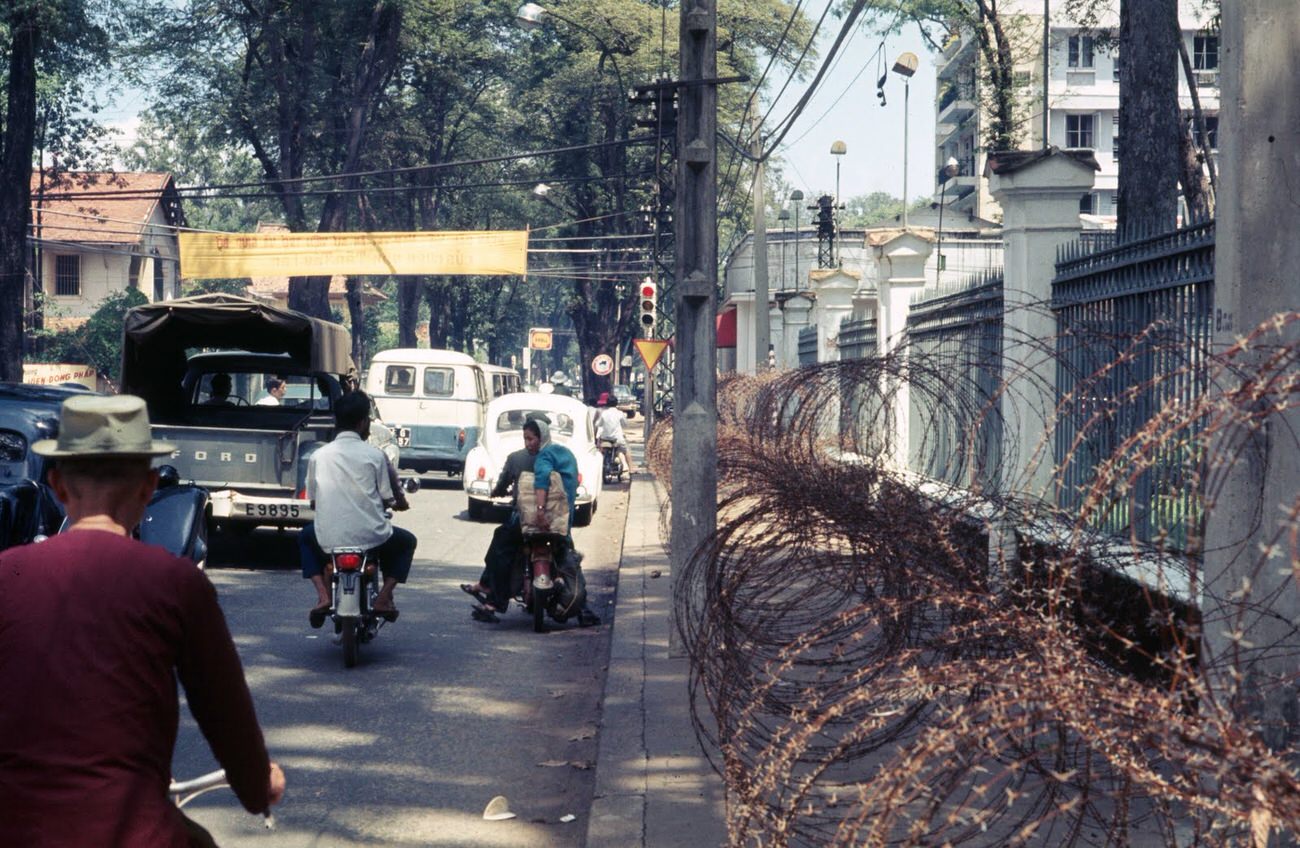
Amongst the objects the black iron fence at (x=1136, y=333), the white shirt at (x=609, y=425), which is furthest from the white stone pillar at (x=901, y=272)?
the white shirt at (x=609, y=425)

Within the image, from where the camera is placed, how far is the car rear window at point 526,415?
2092 centimetres

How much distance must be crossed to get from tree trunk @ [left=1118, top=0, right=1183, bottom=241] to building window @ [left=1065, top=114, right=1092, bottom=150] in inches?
2333

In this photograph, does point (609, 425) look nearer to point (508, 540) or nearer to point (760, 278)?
point (760, 278)

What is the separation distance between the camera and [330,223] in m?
37.5

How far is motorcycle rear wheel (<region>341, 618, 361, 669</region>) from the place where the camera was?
9.73 meters

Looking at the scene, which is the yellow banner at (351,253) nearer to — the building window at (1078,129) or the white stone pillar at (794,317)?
the white stone pillar at (794,317)

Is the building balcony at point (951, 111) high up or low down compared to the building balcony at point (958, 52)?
up

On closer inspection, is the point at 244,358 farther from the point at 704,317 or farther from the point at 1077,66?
the point at 1077,66

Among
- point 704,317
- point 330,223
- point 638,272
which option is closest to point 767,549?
point 704,317

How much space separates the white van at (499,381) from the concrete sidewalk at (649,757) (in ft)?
57.5

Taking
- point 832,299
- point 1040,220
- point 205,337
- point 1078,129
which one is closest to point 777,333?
point 832,299

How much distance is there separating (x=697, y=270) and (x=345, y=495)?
2.60 m

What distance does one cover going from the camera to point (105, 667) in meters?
2.88

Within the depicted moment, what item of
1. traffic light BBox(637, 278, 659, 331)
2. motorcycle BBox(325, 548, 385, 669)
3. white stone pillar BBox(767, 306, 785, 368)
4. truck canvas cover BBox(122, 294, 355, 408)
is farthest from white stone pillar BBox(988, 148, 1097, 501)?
white stone pillar BBox(767, 306, 785, 368)
